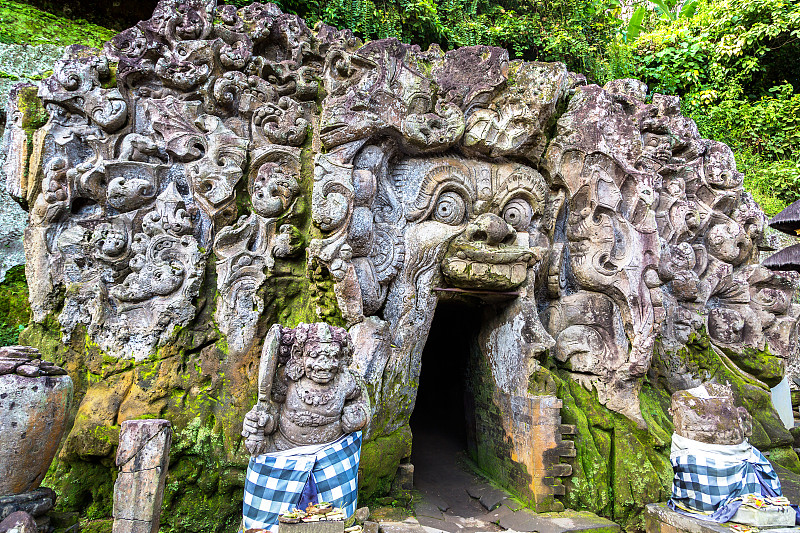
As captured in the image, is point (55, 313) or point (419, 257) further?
point (419, 257)

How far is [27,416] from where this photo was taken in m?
3.53

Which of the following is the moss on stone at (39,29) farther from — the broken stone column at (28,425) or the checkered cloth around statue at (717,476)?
the checkered cloth around statue at (717,476)

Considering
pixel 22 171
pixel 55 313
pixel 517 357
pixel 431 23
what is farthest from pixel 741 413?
pixel 431 23

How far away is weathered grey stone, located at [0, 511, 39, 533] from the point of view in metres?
3.22

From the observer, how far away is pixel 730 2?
11859 millimetres

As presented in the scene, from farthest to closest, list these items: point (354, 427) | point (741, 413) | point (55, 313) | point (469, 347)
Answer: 1. point (469, 347)
2. point (55, 313)
3. point (741, 413)
4. point (354, 427)

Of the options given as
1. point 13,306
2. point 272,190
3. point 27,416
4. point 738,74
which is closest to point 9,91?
point 13,306

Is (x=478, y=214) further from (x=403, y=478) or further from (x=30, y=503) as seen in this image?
(x=30, y=503)

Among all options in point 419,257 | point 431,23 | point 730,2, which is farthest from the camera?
point 730,2

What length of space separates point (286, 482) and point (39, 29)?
7.39 meters

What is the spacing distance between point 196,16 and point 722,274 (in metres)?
7.53

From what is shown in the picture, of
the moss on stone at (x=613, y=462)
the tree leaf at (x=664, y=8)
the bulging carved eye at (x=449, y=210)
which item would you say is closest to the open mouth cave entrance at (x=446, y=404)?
the bulging carved eye at (x=449, y=210)

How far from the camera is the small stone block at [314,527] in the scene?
3188mm

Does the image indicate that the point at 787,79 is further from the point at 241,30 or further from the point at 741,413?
the point at 241,30
